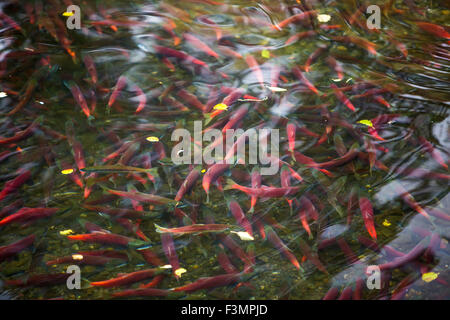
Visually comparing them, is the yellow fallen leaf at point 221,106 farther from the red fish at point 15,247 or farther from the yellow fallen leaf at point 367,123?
the red fish at point 15,247

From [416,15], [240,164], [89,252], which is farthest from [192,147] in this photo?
[416,15]

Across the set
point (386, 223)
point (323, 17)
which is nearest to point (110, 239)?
point (386, 223)

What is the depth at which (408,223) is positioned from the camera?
8.41ft

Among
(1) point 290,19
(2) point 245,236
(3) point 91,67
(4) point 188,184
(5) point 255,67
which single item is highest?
(1) point 290,19

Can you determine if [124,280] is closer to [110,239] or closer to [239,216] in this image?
[110,239]

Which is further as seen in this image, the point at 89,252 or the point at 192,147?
the point at 192,147

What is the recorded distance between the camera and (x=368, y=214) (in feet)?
8.49

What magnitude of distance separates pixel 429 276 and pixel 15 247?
249 centimetres

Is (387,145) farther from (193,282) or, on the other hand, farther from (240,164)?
(193,282)

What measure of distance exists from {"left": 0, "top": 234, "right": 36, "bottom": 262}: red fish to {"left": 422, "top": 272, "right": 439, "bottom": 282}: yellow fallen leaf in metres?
2.38

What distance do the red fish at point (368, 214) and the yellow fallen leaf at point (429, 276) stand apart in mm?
341

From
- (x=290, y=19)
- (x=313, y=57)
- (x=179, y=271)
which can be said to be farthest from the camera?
(x=290, y=19)

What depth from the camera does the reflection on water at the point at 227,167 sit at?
239 cm

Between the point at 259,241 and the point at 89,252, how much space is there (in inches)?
41.3
